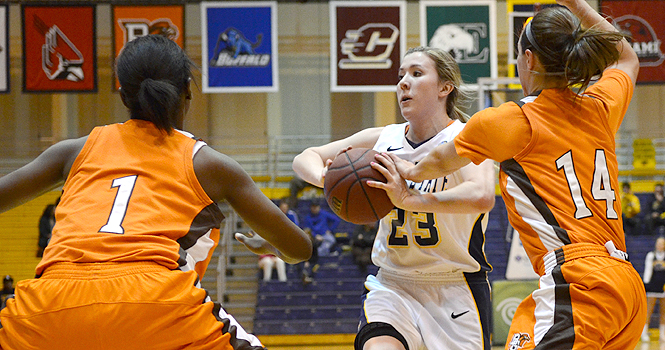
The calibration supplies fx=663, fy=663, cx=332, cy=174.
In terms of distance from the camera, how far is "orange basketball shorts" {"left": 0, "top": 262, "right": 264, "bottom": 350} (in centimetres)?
183

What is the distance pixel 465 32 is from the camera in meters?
12.2

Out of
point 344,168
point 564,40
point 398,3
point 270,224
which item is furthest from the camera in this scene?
point 398,3

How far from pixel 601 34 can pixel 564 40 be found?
127 mm

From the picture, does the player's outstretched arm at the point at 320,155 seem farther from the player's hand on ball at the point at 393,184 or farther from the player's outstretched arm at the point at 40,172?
the player's outstretched arm at the point at 40,172

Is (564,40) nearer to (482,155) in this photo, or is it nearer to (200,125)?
(482,155)

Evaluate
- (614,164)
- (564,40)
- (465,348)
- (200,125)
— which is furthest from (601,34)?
(200,125)

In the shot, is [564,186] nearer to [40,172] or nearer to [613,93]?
[613,93]

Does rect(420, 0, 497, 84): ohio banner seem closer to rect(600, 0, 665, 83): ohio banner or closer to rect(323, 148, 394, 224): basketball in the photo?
rect(600, 0, 665, 83): ohio banner

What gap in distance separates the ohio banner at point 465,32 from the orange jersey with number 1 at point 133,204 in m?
10.3

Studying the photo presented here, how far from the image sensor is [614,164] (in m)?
2.50

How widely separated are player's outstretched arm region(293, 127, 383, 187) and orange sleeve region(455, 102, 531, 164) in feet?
3.68

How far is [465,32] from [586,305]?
10527 mm

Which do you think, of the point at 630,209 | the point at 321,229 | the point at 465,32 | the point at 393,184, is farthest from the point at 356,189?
the point at 630,209

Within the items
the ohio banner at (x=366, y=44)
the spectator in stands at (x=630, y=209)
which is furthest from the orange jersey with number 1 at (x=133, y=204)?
the spectator in stands at (x=630, y=209)
